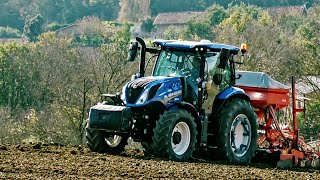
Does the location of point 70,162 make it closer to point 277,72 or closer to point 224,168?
point 224,168

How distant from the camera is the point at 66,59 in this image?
50688 millimetres

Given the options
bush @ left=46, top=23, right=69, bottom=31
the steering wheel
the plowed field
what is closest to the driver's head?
the steering wheel

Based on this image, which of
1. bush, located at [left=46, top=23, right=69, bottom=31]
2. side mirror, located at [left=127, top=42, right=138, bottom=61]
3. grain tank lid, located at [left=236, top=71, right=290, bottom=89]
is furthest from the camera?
bush, located at [left=46, top=23, right=69, bottom=31]

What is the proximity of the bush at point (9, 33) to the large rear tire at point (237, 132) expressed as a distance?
81.6 m

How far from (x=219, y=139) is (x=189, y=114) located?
964 mm

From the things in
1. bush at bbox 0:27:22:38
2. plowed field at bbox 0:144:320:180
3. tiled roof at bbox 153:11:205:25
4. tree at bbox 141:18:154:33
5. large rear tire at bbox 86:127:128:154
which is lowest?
plowed field at bbox 0:144:320:180

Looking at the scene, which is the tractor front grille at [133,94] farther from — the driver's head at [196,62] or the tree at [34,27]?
the tree at [34,27]

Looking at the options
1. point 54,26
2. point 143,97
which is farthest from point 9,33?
point 143,97

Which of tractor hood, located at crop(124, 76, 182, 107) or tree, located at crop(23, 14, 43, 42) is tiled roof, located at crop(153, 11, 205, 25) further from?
tractor hood, located at crop(124, 76, 182, 107)

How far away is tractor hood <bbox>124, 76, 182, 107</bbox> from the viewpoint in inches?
699

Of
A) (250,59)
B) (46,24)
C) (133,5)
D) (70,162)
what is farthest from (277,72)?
(46,24)

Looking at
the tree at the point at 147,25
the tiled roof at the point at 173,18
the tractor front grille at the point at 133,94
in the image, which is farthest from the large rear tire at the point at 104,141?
the tiled roof at the point at 173,18

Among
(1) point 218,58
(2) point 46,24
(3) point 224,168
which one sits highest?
(2) point 46,24

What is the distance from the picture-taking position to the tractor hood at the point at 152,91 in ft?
58.3
